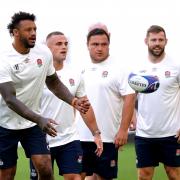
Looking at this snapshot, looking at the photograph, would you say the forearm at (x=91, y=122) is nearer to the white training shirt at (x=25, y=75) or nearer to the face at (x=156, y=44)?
the white training shirt at (x=25, y=75)

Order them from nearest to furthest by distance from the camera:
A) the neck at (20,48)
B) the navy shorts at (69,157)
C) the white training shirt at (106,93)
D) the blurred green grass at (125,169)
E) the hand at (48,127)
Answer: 1. the hand at (48,127)
2. the neck at (20,48)
3. the navy shorts at (69,157)
4. the white training shirt at (106,93)
5. the blurred green grass at (125,169)

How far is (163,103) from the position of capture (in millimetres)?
6941

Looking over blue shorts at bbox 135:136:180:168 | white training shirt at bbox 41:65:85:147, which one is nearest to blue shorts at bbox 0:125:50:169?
white training shirt at bbox 41:65:85:147

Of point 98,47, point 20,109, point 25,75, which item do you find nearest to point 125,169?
point 98,47

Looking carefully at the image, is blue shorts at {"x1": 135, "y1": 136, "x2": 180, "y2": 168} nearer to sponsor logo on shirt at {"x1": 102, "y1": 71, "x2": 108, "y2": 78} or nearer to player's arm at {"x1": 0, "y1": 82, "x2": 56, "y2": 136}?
sponsor logo on shirt at {"x1": 102, "y1": 71, "x2": 108, "y2": 78}

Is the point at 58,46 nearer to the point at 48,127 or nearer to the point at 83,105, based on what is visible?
the point at 83,105

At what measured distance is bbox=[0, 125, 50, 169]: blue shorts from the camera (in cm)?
629

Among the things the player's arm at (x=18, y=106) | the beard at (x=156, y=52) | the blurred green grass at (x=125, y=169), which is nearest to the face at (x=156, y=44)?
the beard at (x=156, y=52)

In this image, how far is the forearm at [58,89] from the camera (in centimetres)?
621

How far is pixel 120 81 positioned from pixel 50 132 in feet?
5.13

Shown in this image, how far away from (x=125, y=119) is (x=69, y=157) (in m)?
0.72

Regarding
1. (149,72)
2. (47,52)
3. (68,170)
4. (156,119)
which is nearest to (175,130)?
(156,119)

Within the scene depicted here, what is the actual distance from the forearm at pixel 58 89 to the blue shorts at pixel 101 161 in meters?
0.88

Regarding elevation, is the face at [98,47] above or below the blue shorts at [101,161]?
above
